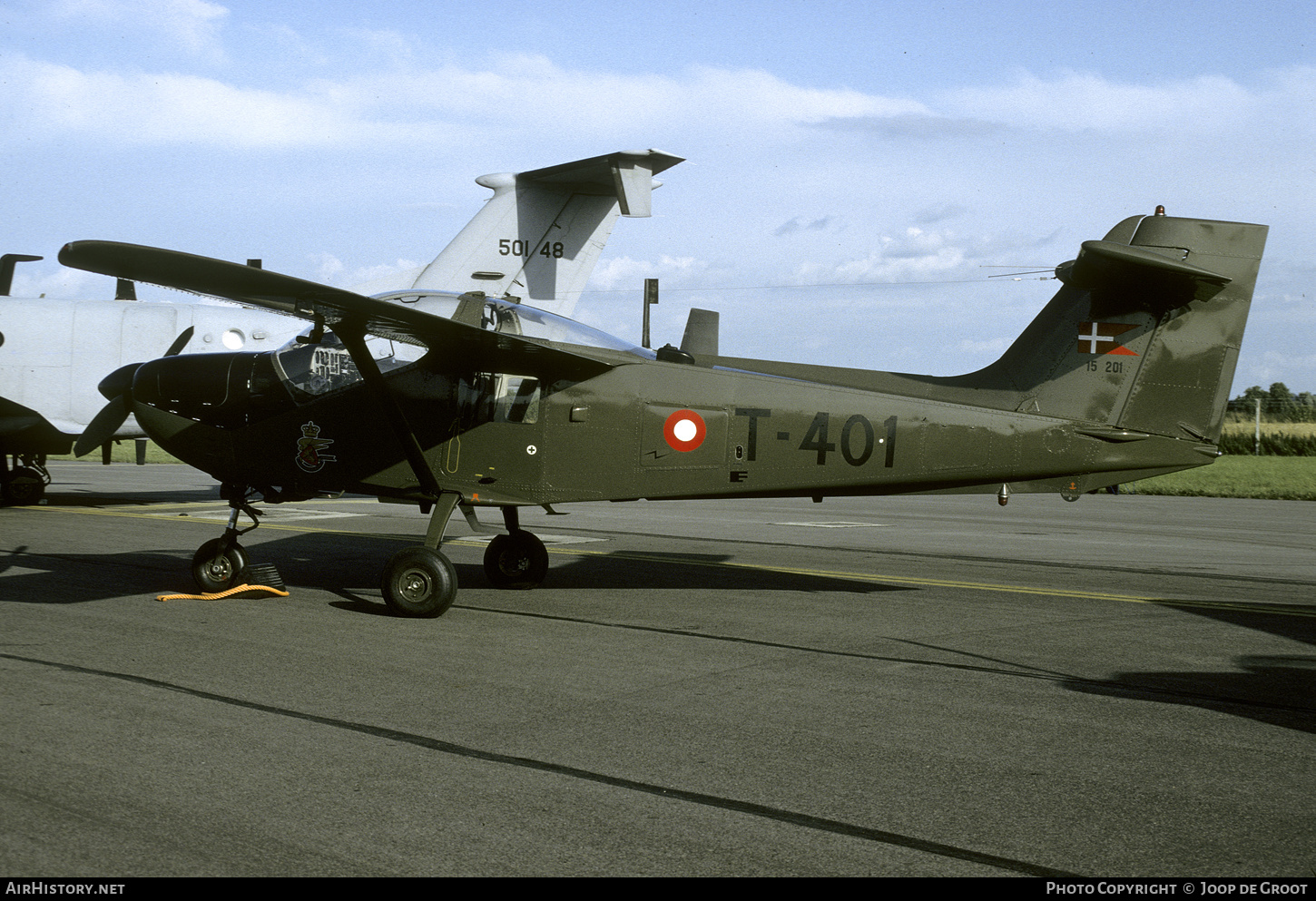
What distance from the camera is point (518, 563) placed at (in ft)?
36.5

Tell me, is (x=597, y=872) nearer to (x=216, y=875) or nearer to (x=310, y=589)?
(x=216, y=875)

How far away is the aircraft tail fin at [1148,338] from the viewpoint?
9.63m

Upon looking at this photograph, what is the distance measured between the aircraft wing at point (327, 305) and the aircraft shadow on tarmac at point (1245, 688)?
5.07 metres

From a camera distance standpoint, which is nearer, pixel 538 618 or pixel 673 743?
pixel 673 743

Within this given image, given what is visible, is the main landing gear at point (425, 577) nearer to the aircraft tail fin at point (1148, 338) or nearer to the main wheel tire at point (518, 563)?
the main wheel tire at point (518, 563)

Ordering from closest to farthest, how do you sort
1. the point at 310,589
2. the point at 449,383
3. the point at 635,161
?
1. the point at 449,383
2. the point at 310,589
3. the point at 635,161

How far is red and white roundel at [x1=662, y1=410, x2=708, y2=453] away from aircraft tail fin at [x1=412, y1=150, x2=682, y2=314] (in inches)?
370

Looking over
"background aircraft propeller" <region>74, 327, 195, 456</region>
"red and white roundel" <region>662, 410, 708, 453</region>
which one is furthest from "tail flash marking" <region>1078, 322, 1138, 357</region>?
"background aircraft propeller" <region>74, 327, 195, 456</region>

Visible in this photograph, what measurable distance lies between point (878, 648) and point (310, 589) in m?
5.68

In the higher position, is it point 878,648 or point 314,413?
point 314,413

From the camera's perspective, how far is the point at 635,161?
53.7ft

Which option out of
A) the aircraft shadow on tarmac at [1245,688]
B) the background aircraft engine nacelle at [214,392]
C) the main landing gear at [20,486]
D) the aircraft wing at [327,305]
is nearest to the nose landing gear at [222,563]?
the background aircraft engine nacelle at [214,392]

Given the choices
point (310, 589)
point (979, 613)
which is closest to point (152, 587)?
point (310, 589)

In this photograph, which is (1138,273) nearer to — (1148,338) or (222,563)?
(1148,338)
